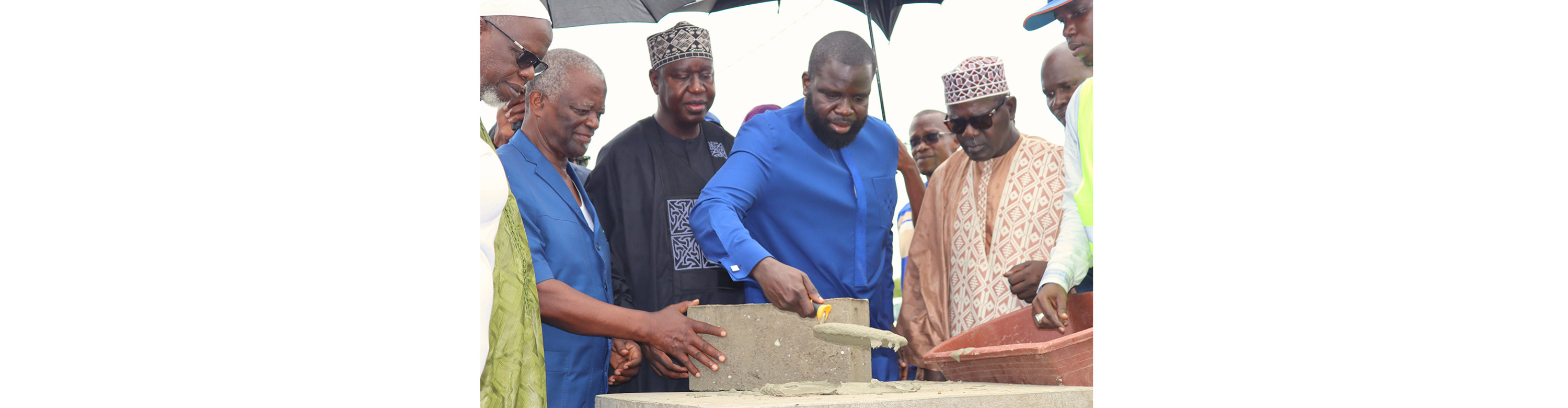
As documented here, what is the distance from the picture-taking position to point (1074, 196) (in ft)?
12.7

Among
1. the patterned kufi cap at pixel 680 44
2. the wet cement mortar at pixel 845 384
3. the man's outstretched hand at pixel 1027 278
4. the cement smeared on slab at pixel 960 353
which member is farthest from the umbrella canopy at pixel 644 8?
the cement smeared on slab at pixel 960 353

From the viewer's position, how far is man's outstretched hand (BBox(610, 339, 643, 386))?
3914 mm

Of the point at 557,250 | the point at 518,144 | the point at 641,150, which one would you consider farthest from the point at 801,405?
the point at 641,150

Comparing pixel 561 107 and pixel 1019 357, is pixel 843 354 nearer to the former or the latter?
pixel 1019 357

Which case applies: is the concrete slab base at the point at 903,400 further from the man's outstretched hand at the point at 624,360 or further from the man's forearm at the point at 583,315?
the man's outstretched hand at the point at 624,360

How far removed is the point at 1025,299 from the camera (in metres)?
4.11

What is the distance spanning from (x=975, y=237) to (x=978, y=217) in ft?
0.29

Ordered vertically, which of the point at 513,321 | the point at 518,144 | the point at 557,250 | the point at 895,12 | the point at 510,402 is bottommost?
the point at 510,402

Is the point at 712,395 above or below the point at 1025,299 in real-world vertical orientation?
below

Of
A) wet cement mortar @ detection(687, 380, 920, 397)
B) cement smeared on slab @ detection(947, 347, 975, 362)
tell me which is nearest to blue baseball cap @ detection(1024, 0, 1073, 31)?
cement smeared on slab @ detection(947, 347, 975, 362)

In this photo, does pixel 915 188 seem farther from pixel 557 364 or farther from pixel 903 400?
pixel 903 400

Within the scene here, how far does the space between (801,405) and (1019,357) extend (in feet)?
3.08

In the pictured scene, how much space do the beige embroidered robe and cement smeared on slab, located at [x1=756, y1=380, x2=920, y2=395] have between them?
3.67 feet

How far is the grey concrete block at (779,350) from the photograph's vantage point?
3.43 metres
